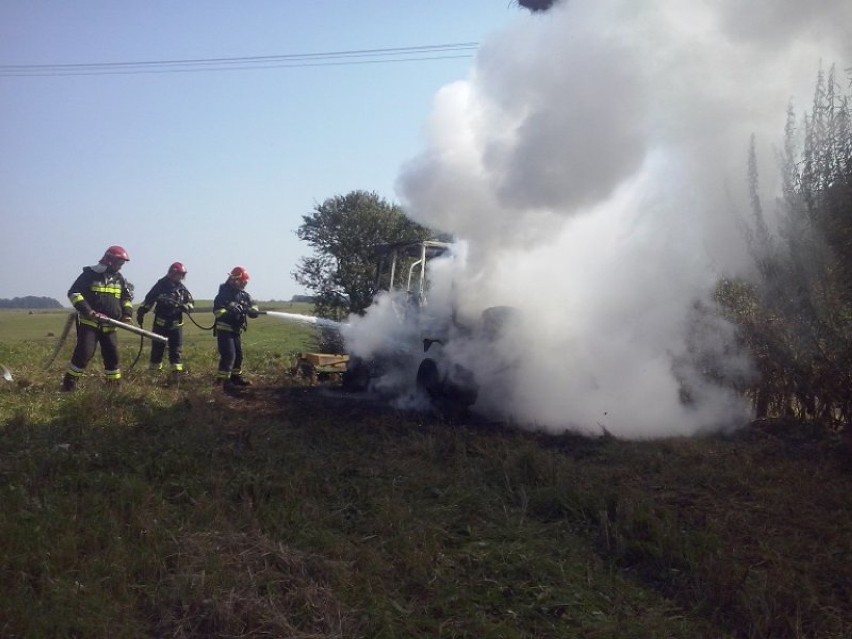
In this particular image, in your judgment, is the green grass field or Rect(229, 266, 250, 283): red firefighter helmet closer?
the green grass field

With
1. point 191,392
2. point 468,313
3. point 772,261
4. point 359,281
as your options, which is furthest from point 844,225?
point 359,281

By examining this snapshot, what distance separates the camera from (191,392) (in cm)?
978

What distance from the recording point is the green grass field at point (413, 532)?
157 inches

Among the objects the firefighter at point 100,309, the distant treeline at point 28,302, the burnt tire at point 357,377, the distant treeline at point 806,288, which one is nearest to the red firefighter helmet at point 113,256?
the firefighter at point 100,309

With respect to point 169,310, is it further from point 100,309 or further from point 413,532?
point 413,532

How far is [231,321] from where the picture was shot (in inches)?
440

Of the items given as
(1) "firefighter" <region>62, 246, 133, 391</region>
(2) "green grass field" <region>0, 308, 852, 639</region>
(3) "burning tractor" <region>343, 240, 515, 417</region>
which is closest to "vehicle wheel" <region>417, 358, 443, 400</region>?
(3) "burning tractor" <region>343, 240, 515, 417</region>

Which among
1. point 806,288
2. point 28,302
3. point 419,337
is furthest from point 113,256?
point 28,302

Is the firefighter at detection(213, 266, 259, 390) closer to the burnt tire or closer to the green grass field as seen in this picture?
the burnt tire

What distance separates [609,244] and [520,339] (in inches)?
72.7

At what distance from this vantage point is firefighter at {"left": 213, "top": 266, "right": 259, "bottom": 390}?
11.1 meters

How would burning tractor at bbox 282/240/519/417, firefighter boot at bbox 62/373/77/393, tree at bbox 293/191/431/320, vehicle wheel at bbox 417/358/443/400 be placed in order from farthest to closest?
1. tree at bbox 293/191/431/320
2. firefighter boot at bbox 62/373/77/393
3. vehicle wheel at bbox 417/358/443/400
4. burning tractor at bbox 282/240/519/417

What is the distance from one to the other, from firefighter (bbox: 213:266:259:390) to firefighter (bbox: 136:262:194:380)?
561mm

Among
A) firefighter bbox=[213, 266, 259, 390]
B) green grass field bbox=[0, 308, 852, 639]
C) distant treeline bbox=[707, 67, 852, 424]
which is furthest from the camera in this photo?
firefighter bbox=[213, 266, 259, 390]
